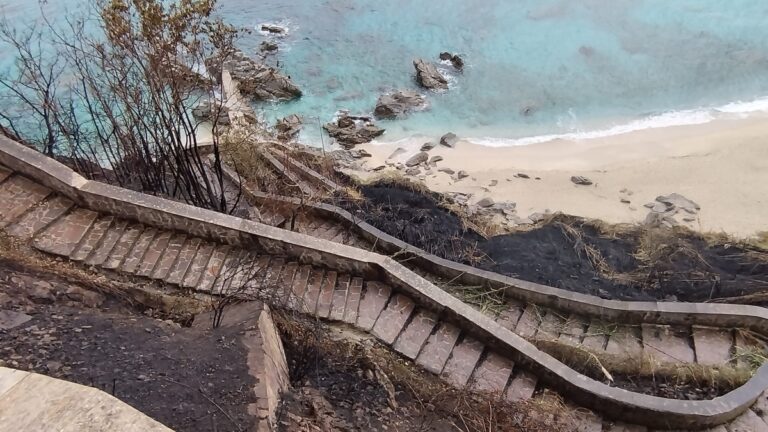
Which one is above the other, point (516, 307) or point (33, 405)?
point (33, 405)

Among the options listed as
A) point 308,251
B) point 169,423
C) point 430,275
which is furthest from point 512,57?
point 169,423

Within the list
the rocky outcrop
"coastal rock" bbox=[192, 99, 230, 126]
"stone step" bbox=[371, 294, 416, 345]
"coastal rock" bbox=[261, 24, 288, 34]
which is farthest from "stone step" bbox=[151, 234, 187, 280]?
"coastal rock" bbox=[261, 24, 288, 34]

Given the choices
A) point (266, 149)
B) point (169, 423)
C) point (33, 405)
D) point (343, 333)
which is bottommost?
point (266, 149)

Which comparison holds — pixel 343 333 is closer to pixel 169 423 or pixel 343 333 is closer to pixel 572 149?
pixel 169 423

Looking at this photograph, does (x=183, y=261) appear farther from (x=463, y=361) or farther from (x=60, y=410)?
(x=60, y=410)

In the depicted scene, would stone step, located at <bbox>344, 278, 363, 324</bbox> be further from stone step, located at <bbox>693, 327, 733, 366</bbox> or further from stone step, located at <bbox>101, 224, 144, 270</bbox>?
stone step, located at <bbox>693, 327, 733, 366</bbox>

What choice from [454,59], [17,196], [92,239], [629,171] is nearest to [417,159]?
[629,171]
